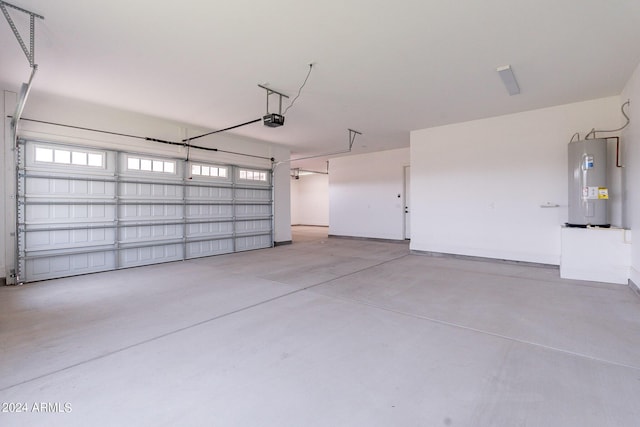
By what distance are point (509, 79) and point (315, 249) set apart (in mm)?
5461

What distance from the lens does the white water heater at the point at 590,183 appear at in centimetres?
443

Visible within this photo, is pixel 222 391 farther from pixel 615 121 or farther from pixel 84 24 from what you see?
pixel 615 121

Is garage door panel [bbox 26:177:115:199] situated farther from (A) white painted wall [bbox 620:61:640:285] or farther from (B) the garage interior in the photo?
(A) white painted wall [bbox 620:61:640:285]

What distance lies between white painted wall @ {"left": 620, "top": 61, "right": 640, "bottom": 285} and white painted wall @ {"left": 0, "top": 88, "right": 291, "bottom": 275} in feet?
23.5

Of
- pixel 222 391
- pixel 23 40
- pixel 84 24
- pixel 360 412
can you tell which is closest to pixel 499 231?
pixel 360 412

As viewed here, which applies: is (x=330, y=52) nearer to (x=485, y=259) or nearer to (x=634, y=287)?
(x=634, y=287)

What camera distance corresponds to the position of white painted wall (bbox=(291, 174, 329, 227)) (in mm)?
14969

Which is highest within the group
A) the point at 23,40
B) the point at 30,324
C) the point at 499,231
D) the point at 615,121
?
the point at 23,40

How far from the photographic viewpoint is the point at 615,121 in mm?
4770

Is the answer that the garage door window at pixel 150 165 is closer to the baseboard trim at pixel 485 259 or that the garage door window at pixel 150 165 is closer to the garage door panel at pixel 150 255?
Result: the garage door panel at pixel 150 255

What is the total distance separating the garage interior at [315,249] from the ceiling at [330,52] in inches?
1.3

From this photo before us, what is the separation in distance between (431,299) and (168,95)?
4920mm

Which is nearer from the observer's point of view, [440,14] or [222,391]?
[222,391]

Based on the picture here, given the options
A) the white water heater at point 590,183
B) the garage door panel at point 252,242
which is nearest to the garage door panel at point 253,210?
the garage door panel at point 252,242
